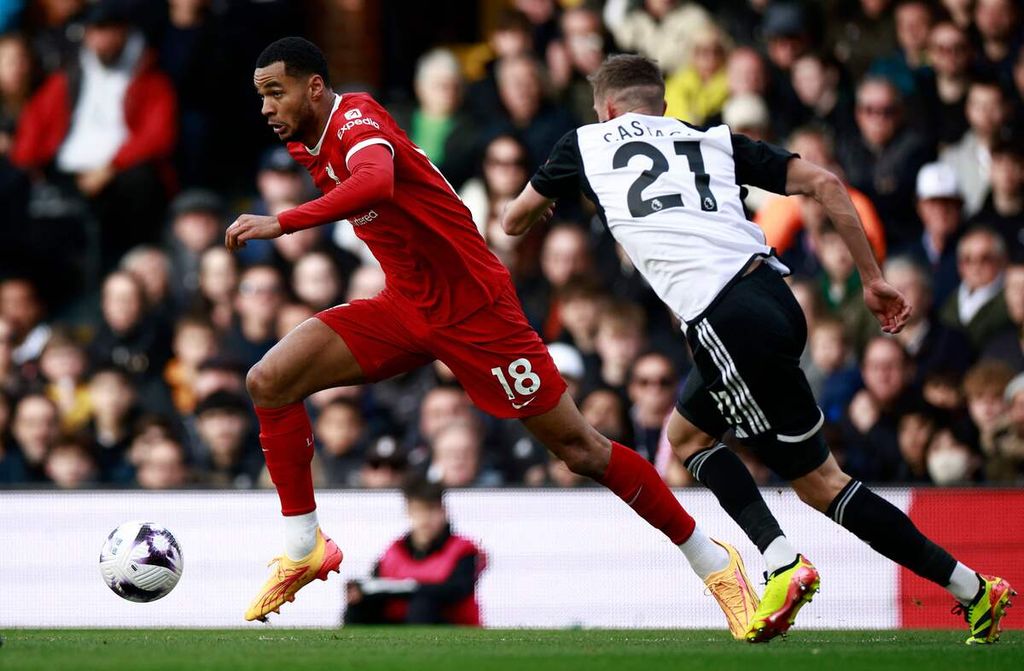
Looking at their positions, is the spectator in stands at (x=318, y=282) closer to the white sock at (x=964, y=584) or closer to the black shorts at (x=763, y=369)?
the black shorts at (x=763, y=369)

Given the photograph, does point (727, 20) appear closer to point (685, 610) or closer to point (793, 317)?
point (685, 610)

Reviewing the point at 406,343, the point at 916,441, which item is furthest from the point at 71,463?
the point at 916,441

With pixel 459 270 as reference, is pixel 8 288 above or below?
below

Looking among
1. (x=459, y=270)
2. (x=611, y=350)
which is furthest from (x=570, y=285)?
(x=459, y=270)

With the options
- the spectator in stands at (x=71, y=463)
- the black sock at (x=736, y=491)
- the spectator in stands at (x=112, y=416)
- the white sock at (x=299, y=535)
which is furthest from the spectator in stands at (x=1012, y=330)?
the spectator in stands at (x=71, y=463)

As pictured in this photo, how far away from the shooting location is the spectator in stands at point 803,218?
456 inches

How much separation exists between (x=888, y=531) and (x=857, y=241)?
1.18 metres

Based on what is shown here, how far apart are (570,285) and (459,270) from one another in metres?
4.51

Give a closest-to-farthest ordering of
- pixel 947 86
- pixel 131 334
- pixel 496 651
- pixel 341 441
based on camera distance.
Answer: pixel 496 651 → pixel 341 441 → pixel 947 86 → pixel 131 334

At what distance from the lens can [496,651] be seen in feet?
23.2

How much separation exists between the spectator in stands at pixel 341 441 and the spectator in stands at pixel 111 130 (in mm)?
3761

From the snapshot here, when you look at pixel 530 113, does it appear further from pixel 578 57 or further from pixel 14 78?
pixel 14 78

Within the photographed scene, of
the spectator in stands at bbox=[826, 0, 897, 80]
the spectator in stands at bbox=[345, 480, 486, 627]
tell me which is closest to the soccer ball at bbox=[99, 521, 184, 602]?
the spectator in stands at bbox=[345, 480, 486, 627]

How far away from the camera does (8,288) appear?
1425cm
